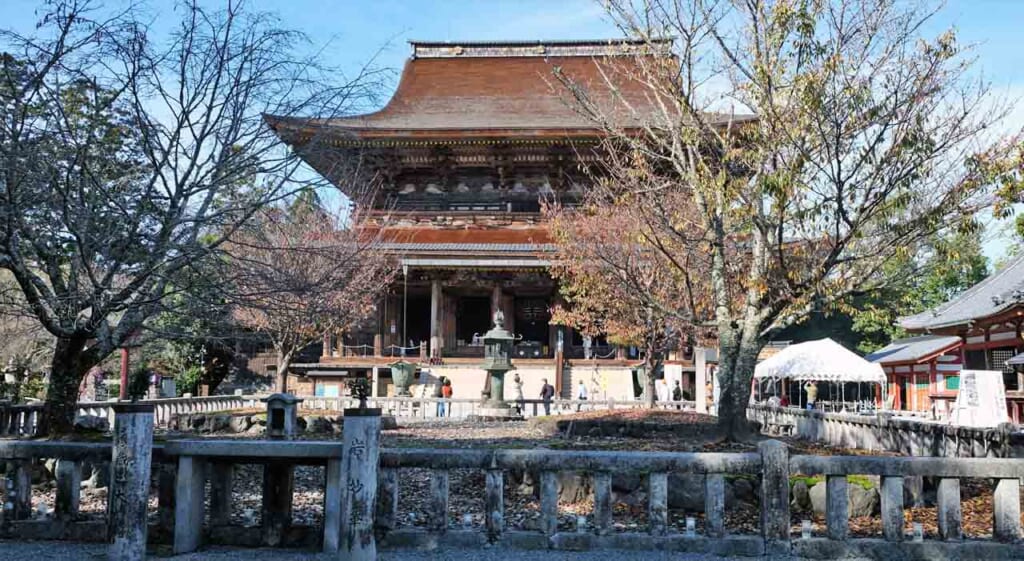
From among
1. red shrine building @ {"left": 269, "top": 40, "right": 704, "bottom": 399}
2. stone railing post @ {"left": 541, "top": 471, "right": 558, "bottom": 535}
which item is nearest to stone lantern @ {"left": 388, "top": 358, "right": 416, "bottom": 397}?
red shrine building @ {"left": 269, "top": 40, "right": 704, "bottom": 399}

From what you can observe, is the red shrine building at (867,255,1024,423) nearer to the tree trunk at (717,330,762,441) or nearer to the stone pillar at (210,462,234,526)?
the tree trunk at (717,330,762,441)

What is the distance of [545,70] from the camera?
32750 millimetres

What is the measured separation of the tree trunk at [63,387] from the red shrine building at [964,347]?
59.0 feet

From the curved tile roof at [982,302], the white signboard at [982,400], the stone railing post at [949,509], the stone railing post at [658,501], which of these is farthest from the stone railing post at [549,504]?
the curved tile roof at [982,302]

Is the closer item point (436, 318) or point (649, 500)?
point (649, 500)

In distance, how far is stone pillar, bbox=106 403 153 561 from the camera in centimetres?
571

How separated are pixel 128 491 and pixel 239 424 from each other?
1095 centimetres

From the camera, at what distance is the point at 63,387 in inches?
354

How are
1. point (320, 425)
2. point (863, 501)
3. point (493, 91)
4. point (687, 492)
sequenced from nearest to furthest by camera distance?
1. point (687, 492)
2. point (863, 501)
3. point (320, 425)
4. point (493, 91)

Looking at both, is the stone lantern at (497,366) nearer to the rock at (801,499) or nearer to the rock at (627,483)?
the rock at (627,483)

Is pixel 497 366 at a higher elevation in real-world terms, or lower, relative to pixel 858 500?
higher

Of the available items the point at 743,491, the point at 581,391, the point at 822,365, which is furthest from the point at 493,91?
the point at 743,491

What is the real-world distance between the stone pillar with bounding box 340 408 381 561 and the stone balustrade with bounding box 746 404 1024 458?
284 inches

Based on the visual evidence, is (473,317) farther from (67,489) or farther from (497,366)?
(67,489)
